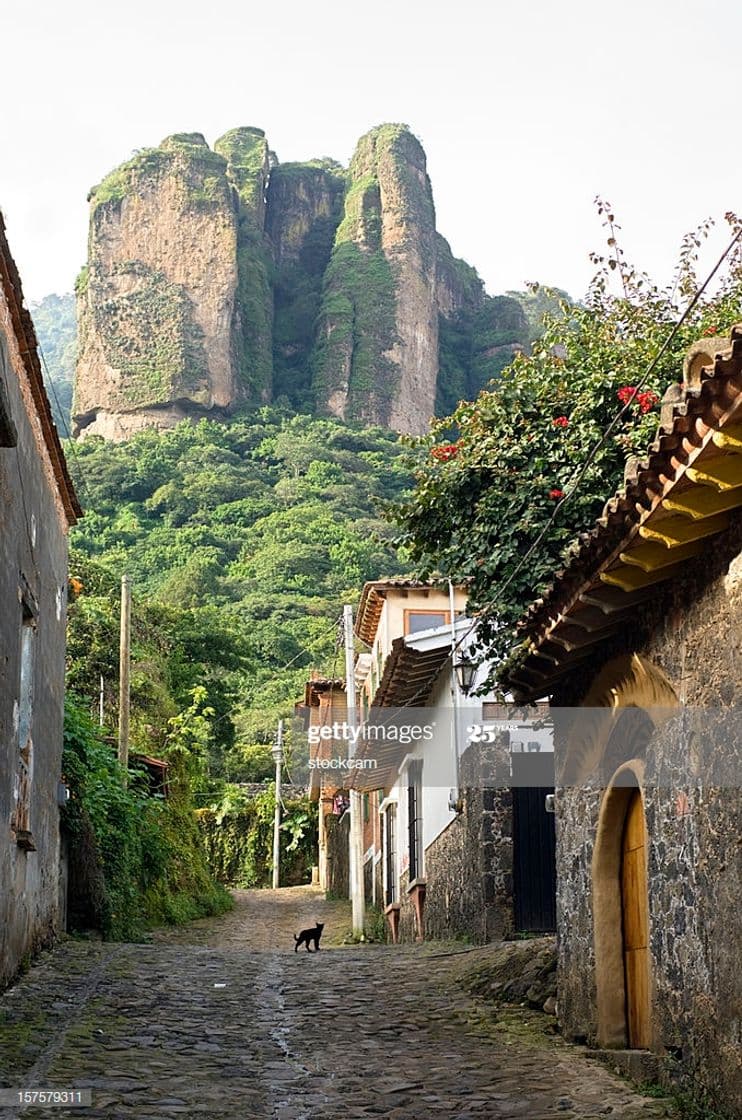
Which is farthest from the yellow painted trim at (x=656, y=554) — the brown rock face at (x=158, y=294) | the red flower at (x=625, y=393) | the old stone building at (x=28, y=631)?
the brown rock face at (x=158, y=294)

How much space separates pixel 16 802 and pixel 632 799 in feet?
17.3

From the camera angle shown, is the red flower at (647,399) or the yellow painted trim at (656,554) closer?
the yellow painted trim at (656,554)

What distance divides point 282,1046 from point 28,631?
14.9 feet

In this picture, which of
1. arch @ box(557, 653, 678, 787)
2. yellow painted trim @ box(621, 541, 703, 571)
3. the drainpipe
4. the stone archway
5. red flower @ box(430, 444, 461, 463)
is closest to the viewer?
yellow painted trim @ box(621, 541, 703, 571)

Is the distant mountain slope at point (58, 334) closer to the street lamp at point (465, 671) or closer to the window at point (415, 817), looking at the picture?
the window at point (415, 817)

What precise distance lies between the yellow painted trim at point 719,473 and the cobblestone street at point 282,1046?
2.98 metres

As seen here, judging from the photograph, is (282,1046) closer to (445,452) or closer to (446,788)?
(445,452)

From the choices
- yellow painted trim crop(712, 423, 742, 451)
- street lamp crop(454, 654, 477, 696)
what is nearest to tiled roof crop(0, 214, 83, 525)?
street lamp crop(454, 654, 477, 696)

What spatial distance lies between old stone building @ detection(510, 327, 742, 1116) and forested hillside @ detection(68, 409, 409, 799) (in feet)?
69.5

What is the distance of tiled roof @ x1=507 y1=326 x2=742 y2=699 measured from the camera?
506cm

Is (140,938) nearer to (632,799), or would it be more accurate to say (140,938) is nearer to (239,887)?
(632,799)

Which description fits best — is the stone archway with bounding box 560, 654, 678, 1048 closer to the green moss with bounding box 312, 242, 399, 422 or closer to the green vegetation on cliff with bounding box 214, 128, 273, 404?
the green moss with bounding box 312, 242, 399, 422

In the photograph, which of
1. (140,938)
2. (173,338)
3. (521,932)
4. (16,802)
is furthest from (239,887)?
(173,338)

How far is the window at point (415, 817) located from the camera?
20.2 meters
